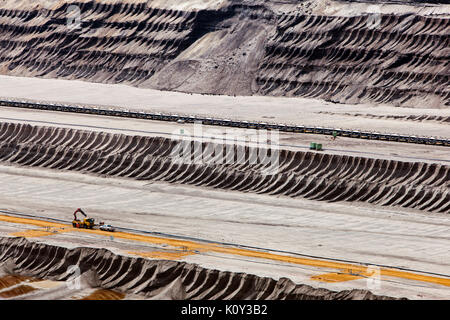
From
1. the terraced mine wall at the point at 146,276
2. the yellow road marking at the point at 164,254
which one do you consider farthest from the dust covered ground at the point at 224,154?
the yellow road marking at the point at 164,254

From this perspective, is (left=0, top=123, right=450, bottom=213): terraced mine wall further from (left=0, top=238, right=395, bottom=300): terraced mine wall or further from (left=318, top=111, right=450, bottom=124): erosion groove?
(left=0, top=238, right=395, bottom=300): terraced mine wall

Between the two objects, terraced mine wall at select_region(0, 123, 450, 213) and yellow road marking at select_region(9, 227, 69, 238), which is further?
terraced mine wall at select_region(0, 123, 450, 213)

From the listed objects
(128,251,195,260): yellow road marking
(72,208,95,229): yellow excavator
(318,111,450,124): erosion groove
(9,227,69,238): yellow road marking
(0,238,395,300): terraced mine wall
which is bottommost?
(0,238,395,300): terraced mine wall

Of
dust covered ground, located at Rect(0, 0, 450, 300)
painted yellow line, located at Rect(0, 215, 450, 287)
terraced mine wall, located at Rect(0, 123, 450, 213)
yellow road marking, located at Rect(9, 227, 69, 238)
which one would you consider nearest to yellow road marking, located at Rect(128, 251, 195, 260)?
dust covered ground, located at Rect(0, 0, 450, 300)

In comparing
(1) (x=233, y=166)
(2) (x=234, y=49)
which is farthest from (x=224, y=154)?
(2) (x=234, y=49)
